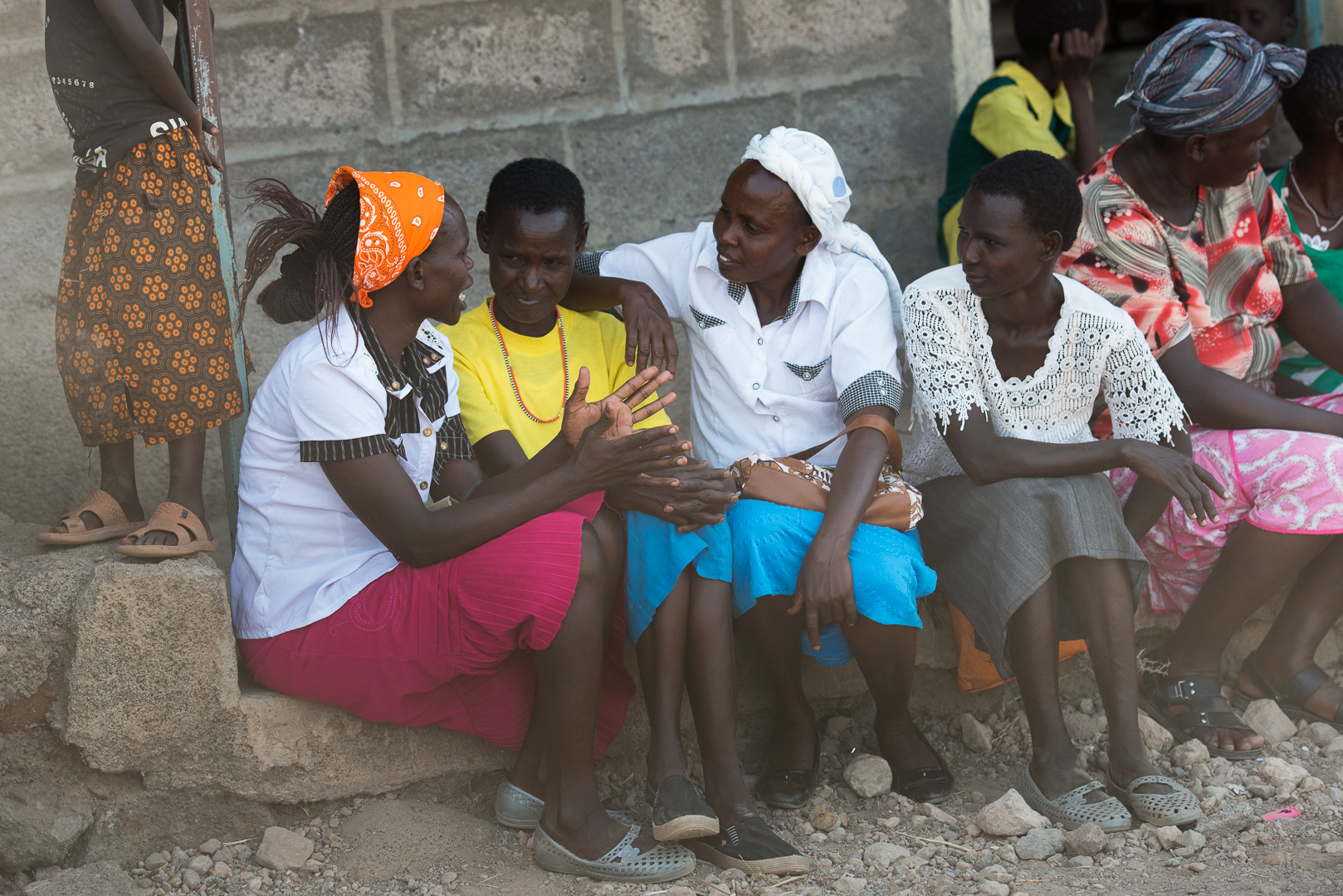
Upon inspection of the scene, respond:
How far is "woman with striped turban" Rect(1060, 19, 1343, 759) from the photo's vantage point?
3113 millimetres

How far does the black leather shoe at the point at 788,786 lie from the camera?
281 cm

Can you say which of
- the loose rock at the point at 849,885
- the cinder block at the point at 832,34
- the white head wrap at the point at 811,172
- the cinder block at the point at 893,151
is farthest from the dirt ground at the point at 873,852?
the cinder block at the point at 832,34

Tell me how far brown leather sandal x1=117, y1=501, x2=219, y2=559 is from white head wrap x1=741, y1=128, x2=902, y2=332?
1568 mm

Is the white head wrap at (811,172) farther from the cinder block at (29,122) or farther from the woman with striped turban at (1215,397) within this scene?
the cinder block at (29,122)

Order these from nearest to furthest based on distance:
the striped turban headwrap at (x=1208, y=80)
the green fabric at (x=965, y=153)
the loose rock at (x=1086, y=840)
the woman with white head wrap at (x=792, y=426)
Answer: the loose rock at (x=1086, y=840) → the woman with white head wrap at (x=792, y=426) → the striped turban headwrap at (x=1208, y=80) → the green fabric at (x=965, y=153)

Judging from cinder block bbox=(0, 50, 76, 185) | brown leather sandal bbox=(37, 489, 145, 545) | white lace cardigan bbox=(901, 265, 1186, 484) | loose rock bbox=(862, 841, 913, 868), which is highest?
cinder block bbox=(0, 50, 76, 185)

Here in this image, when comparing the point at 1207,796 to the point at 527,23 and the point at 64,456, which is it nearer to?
the point at 527,23

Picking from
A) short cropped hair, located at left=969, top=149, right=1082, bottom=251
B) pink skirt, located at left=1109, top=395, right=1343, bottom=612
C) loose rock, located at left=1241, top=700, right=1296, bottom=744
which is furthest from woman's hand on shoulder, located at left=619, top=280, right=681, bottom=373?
loose rock, located at left=1241, top=700, right=1296, bottom=744

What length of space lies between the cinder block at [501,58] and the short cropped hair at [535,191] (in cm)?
134

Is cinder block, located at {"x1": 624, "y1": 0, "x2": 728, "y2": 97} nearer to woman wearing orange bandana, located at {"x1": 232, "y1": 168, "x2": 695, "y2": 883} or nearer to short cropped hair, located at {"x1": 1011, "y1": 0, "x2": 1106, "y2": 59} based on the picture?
short cropped hair, located at {"x1": 1011, "y1": 0, "x2": 1106, "y2": 59}

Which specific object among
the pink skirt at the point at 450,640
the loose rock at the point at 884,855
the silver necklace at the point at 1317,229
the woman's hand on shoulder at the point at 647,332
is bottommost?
the loose rock at the point at 884,855

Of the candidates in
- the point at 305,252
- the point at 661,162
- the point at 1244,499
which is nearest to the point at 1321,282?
the point at 1244,499

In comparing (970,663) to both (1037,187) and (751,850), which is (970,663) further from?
Result: (1037,187)

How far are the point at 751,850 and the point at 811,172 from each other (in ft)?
5.17
